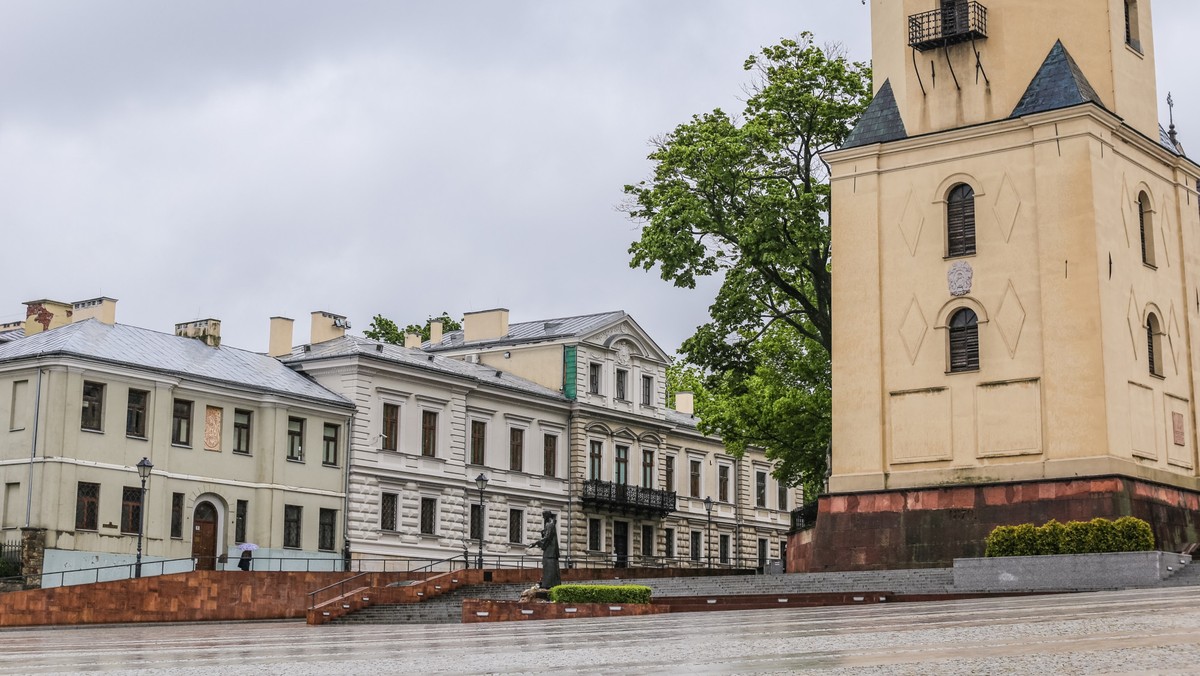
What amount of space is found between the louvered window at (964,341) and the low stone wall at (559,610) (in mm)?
10915

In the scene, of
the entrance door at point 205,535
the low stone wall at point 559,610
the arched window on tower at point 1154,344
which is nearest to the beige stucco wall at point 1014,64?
the arched window on tower at point 1154,344

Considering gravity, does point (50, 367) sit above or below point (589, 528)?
above

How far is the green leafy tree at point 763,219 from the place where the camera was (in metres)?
42.1

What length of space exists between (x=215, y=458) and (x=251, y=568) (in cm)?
356

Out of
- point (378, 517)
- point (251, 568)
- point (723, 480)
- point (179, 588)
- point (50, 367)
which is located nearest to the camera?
point (179, 588)

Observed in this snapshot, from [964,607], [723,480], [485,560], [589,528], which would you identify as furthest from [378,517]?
[964,607]

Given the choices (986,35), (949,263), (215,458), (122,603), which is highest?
(986,35)

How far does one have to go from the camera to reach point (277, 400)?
5025 centimetres

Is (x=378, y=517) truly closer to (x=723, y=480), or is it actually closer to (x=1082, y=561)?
(x=723, y=480)

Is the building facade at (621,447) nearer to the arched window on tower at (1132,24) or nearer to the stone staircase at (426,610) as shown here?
the stone staircase at (426,610)

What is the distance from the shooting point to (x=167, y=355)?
49188mm

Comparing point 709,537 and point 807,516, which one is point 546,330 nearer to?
point 709,537

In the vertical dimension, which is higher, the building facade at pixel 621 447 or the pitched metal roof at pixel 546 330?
the pitched metal roof at pixel 546 330

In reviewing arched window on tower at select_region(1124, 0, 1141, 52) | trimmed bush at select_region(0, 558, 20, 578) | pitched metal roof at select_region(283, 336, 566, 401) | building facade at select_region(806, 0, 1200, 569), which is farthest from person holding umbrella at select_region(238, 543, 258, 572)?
arched window on tower at select_region(1124, 0, 1141, 52)
